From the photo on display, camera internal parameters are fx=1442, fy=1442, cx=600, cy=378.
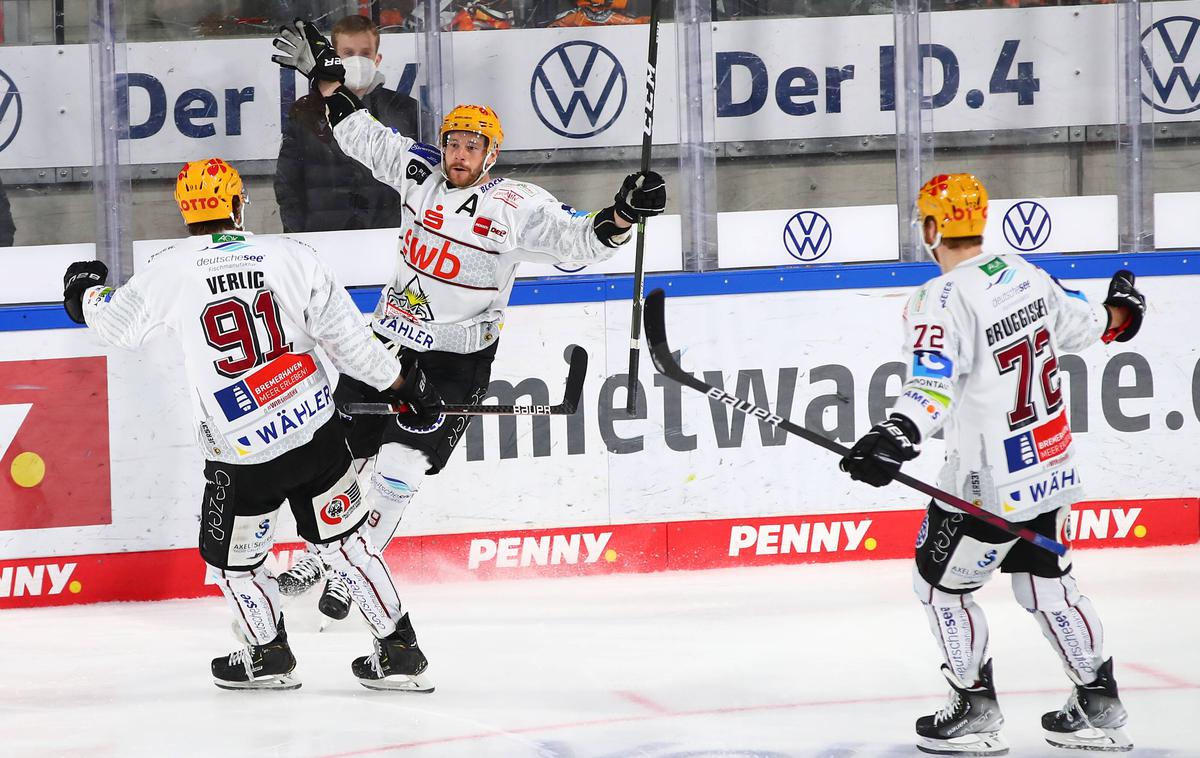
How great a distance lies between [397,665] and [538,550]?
141 centimetres

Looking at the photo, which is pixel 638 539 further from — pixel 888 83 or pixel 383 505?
pixel 888 83

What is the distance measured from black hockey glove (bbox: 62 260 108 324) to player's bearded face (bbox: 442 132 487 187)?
3.69ft

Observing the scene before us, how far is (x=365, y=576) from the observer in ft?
12.7

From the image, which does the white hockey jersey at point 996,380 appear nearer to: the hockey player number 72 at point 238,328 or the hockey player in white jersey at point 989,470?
the hockey player in white jersey at point 989,470

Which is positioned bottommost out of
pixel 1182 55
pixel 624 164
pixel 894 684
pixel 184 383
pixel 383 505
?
pixel 894 684

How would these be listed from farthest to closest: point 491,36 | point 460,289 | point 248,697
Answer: point 491,36 → point 460,289 → point 248,697

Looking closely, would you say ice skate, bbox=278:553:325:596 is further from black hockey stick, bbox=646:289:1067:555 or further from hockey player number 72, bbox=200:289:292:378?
black hockey stick, bbox=646:289:1067:555

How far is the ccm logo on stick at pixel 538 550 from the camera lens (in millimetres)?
5242

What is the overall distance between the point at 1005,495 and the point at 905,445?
345 mm

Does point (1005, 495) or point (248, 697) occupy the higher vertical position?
point (1005, 495)

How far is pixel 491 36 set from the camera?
538 cm

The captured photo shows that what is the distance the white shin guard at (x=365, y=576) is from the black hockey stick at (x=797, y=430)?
3.20 feet

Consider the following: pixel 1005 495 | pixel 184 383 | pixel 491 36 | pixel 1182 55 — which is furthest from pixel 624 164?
pixel 1005 495

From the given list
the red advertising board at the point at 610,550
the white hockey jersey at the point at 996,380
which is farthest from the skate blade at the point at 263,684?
the white hockey jersey at the point at 996,380
